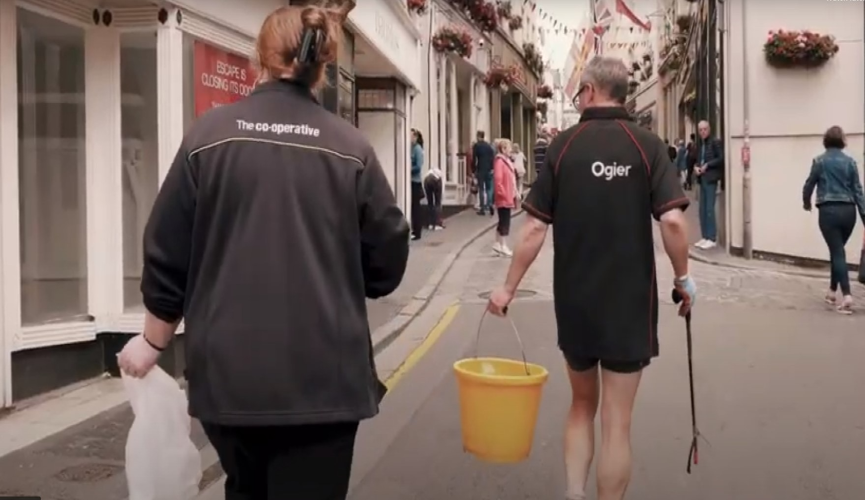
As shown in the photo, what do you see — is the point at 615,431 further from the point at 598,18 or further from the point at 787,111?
the point at 598,18

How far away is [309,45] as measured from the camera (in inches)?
110

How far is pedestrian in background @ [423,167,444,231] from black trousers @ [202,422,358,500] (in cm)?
1679

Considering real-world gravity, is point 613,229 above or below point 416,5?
below

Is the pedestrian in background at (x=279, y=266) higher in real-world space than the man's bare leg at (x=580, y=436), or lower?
higher

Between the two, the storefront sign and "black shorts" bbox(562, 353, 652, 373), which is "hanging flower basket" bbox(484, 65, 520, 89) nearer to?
the storefront sign

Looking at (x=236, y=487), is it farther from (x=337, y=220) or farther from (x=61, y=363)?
(x=61, y=363)

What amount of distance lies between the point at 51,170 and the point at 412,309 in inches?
185

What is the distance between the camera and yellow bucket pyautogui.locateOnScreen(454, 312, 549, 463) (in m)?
4.10

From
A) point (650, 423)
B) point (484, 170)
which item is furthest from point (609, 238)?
point (484, 170)

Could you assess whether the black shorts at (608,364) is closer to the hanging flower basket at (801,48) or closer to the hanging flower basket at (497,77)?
the hanging flower basket at (801,48)

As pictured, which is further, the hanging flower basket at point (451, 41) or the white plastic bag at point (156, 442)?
the hanging flower basket at point (451, 41)

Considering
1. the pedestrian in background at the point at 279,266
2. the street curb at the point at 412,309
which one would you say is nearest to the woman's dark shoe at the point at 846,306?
the street curb at the point at 412,309

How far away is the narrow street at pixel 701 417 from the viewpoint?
5.31 metres

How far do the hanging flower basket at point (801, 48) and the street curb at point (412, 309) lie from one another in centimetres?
531
